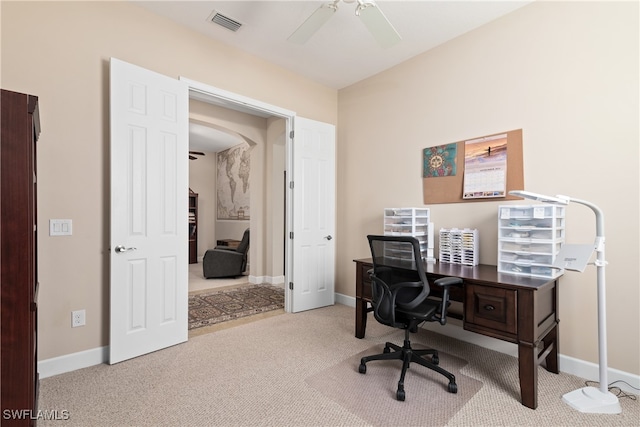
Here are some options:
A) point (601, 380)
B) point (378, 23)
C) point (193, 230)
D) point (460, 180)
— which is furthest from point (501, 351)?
point (193, 230)

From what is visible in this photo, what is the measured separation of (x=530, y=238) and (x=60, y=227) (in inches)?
136

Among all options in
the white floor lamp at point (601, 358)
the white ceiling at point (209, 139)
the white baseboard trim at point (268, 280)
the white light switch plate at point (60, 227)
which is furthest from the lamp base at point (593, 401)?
the white ceiling at point (209, 139)

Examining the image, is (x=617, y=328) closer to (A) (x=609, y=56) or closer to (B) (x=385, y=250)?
Result: (B) (x=385, y=250)

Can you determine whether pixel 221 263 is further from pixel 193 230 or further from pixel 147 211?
pixel 147 211

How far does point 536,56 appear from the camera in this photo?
8.30 ft

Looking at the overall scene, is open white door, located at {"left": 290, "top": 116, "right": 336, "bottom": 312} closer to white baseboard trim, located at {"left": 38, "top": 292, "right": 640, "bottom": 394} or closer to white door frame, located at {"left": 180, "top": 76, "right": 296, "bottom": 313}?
white door frame, located at {"left": 180, "top": 76, "right": 296, "bottom": 313}

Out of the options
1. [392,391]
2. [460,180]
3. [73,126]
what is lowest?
[392,391]

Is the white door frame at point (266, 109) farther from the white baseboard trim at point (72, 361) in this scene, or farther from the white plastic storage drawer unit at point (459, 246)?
the white baseboard trim at point (72, 361)

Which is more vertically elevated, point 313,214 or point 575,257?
point 313,214

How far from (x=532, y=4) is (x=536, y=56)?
0.44 m

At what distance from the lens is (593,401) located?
191 cm

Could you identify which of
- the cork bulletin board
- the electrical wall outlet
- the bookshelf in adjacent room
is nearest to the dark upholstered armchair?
the bookshelf in adjacent room

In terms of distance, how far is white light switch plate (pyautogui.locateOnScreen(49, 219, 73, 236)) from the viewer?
2268 mm

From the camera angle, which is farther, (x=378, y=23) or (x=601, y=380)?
(x=378, y=23)
